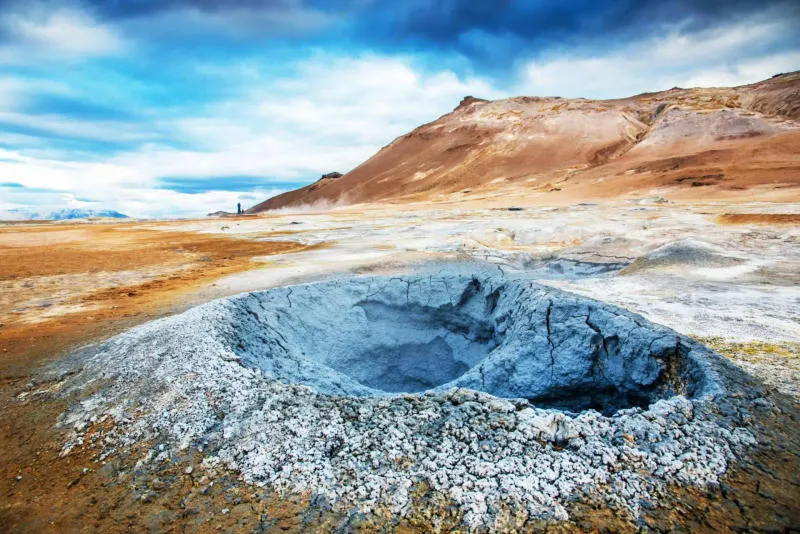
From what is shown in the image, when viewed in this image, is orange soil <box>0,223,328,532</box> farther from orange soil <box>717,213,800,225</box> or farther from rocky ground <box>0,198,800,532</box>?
orange soil <box>717,213,800,225</box>

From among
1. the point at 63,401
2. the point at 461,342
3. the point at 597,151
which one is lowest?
the point at 461,342

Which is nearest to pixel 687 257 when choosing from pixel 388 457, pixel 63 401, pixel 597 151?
pixel 388 457

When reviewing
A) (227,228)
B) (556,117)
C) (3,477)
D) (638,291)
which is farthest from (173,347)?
(556,117)

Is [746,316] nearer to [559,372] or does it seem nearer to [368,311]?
[559,372]

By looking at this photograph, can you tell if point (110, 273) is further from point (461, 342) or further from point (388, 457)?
point (388, 457)

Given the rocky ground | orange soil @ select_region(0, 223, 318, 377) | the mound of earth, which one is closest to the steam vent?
the rocky ground
